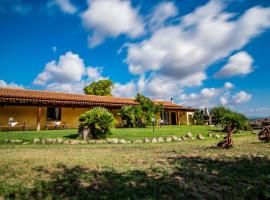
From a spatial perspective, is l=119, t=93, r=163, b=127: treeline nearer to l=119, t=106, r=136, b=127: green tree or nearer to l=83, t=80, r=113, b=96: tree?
l=119, t=106, r=136, b=127: green tree

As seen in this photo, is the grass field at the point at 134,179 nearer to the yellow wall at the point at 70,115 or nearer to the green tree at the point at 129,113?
the green tree at the point at 129,113

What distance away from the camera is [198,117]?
28.0 m

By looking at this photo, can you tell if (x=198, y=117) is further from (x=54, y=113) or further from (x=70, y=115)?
(x=54, y=113)

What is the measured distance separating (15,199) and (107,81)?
3380cm

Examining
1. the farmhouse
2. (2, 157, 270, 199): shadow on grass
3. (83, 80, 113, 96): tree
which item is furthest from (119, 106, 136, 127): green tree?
(83, 80, 113, 96): tree

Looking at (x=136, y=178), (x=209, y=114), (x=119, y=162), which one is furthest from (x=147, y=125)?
(x=136, y=178)

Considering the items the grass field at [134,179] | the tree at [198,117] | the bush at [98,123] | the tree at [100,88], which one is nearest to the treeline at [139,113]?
the bush at [98,123]

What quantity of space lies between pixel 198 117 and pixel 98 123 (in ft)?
64.8

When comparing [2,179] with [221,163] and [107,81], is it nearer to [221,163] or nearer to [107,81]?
[221,163]

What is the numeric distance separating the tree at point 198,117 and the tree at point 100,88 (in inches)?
579

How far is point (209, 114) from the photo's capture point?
1093 inches

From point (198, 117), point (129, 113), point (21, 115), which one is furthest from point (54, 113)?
point (198, 117)

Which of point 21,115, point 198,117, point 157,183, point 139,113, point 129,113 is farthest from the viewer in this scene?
point 198,117

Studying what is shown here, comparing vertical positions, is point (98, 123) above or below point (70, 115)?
below
